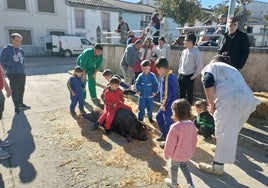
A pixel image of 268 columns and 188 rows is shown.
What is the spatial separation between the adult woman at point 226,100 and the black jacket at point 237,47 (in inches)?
59.8

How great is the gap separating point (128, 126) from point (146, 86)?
3.30 feet

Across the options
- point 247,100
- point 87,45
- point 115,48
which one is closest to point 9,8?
point 87,45

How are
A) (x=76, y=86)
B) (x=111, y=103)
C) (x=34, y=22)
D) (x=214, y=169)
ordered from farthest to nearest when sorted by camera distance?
(x=34, y=22), (x=76, y=86), (x=111, y=103), (x=214, y=169)

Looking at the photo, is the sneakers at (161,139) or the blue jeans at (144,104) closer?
the sneakers at (161,139)

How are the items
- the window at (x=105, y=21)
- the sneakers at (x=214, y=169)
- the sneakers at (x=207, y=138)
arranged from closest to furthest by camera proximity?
the sneakers at (x=214, y=169) < the sneakers at (x=207, y=138) < the window at (x=105, y=21)

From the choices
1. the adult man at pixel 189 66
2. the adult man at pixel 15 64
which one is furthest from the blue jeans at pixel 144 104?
the adult man at pixel 15 64

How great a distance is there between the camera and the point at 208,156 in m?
3.96

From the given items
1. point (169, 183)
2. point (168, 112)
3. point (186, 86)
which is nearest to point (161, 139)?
point (168, 112)

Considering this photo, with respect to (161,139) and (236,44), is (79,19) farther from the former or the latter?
(161,139)

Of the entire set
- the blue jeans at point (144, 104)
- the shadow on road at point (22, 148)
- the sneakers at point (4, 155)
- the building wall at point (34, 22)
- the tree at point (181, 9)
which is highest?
the tree at point (181, 9)

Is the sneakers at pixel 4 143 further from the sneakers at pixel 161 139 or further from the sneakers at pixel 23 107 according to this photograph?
the sneakers at pixel 161 139

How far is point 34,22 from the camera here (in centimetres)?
2566

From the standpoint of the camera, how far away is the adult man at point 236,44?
14.4 ft

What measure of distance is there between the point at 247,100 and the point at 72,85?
4.26 m
